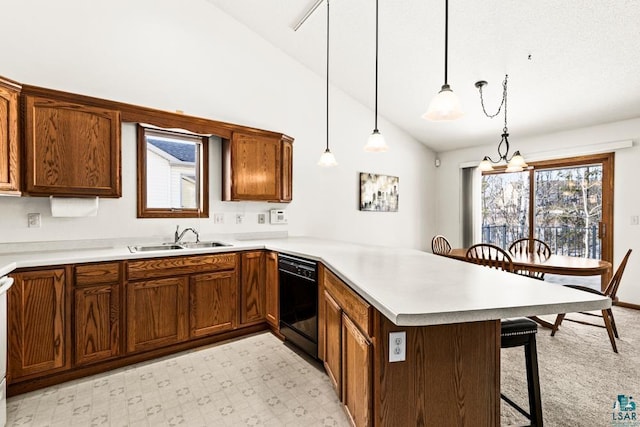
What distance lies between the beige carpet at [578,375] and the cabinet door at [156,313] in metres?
2.46

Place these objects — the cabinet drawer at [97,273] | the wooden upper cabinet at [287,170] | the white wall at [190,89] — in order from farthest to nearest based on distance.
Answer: the wooden upper cabinet at [287,170] < the white wall at [190,89] < the cabinet drawer at [97,273]

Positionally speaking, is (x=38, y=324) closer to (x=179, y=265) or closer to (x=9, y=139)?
(x=179, y=265)

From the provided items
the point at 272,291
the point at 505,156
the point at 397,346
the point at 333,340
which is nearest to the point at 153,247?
the point at 272,291

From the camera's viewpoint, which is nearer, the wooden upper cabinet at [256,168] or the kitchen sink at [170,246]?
the kitchen sink at [170,246]

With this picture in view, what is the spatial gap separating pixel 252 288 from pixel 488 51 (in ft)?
11.1

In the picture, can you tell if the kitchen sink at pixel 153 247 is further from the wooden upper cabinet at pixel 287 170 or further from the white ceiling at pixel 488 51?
the white ceiling at pixel 488 51

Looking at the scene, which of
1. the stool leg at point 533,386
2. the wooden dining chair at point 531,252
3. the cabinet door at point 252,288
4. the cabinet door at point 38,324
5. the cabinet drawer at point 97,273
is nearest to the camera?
the stool leg at point 533,386

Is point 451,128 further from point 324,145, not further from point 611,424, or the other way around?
point 611,424

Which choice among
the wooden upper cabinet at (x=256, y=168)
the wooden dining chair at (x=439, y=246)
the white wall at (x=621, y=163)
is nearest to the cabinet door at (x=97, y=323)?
the wooden upper cabinet at (x=256, y=168)

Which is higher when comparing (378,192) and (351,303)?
(378,192)

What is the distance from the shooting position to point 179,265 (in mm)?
2639

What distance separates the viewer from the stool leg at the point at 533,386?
5.10 ft

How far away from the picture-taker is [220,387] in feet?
7.11

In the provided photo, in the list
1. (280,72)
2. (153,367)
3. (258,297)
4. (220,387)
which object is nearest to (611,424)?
(220,387)
